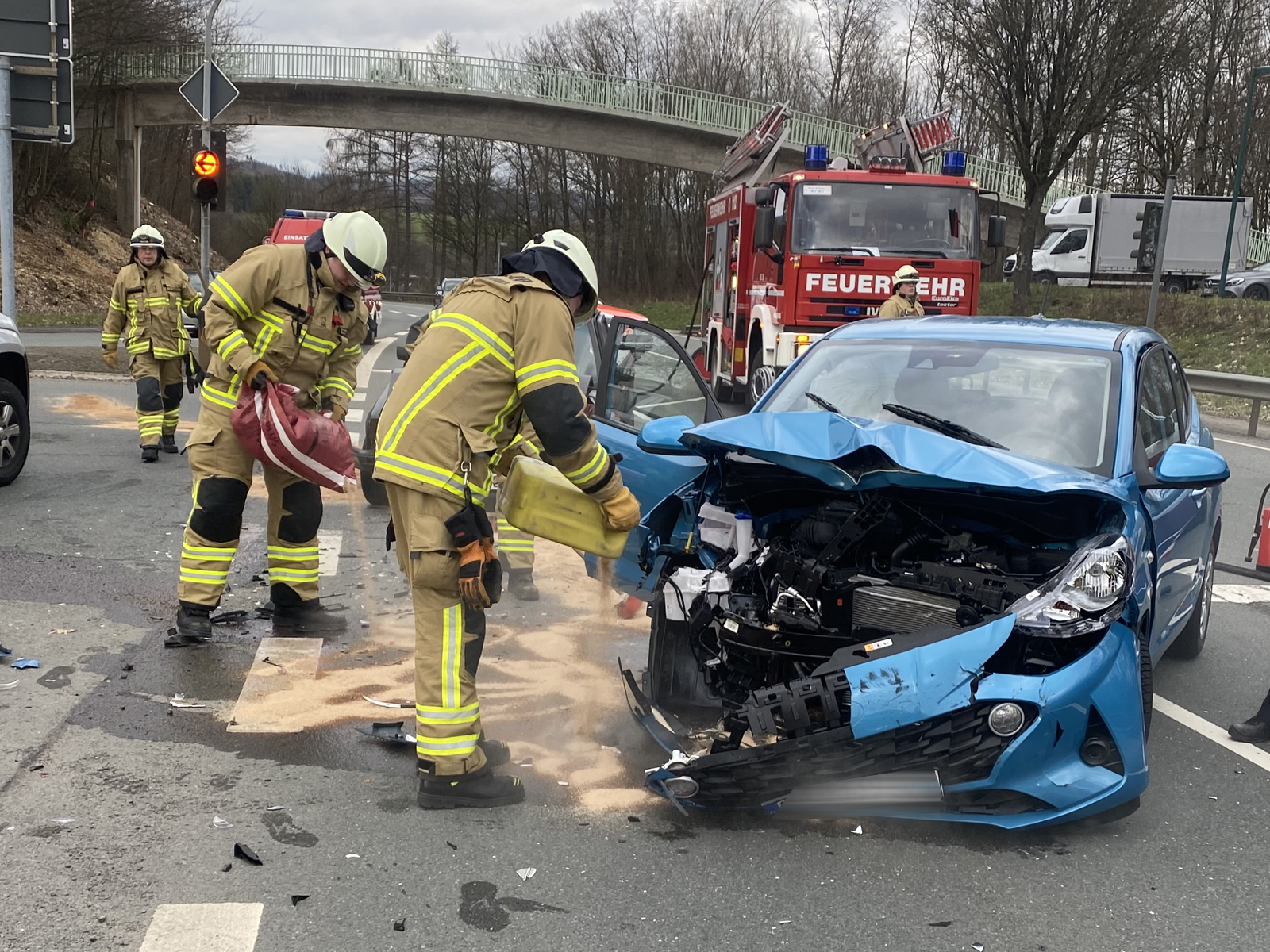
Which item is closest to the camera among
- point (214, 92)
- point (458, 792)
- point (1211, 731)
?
point (458, 792)

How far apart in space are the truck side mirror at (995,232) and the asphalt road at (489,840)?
8.74 m

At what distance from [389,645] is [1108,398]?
10.6 ft

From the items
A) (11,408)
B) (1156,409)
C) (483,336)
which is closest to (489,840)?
(483,336)

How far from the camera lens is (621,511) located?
3.96 metres

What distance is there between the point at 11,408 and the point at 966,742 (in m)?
7.37

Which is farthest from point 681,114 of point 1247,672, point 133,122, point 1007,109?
point 1247,672

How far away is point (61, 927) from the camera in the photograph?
2.96 m

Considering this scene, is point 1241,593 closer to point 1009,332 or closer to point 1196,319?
point 1009,332

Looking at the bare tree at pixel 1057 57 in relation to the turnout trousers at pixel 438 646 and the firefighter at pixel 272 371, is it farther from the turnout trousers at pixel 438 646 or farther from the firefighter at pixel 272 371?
the turnout trousers at pixel 438 646

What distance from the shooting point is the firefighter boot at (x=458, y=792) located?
380cm

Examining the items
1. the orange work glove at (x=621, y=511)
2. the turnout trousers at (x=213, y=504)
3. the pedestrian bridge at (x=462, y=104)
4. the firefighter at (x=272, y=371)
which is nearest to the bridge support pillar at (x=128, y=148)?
the pedestrian bridge at (x=462, y=104)

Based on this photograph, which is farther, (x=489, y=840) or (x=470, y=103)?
(x=470, y=103)

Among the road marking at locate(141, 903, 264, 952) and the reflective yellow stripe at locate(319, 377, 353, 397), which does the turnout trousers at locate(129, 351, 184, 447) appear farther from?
the road marking at locate(141, 903, 264, 952)

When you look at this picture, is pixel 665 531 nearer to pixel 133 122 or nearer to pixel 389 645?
pixel 389 645
